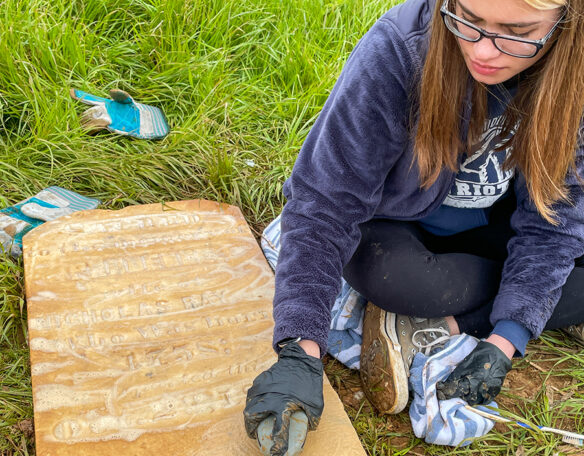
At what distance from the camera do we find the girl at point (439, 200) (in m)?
1.38

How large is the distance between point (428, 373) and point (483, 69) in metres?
0.84

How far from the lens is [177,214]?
7.37 feet

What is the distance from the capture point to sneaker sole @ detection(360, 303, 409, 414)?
1728 millimetres

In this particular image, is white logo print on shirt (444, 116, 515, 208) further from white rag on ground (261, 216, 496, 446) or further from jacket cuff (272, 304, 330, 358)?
jacket cuff (272, 304, 330, 358)

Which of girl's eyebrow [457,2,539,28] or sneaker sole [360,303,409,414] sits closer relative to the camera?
girl's eyebrow [457,2,539,28]

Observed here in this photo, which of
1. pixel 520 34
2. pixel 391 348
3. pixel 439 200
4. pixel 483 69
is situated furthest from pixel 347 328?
pixel 520 34

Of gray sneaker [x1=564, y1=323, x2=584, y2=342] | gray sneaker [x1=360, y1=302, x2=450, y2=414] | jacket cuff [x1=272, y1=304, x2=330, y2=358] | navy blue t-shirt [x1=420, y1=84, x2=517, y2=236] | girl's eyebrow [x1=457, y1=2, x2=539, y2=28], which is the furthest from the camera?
gray sneaker [x1=564, y1=323, x2=584, y2=342]

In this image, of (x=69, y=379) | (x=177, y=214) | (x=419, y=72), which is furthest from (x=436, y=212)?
(x=69, y=379)

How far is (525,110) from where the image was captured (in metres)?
1.53

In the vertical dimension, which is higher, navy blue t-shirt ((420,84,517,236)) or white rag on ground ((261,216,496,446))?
navy blue t-shirt ((420,84,517,236))

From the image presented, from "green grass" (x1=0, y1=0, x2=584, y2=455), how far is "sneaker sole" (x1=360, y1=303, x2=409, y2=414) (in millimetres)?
120

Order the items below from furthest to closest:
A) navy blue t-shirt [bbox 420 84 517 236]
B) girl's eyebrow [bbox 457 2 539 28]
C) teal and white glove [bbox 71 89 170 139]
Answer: teal and white glove [bbox 71 89 170 139] → navy blue t-shirt [bbox 420 84 517 236] → girl's eyebrow [bbox 457 2 539 28]

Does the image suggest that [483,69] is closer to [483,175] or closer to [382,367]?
[483,175]

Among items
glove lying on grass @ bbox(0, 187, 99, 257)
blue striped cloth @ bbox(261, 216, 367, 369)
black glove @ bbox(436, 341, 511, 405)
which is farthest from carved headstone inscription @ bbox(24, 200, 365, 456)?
black glove @ bbox(436, 341, 511, 405)
